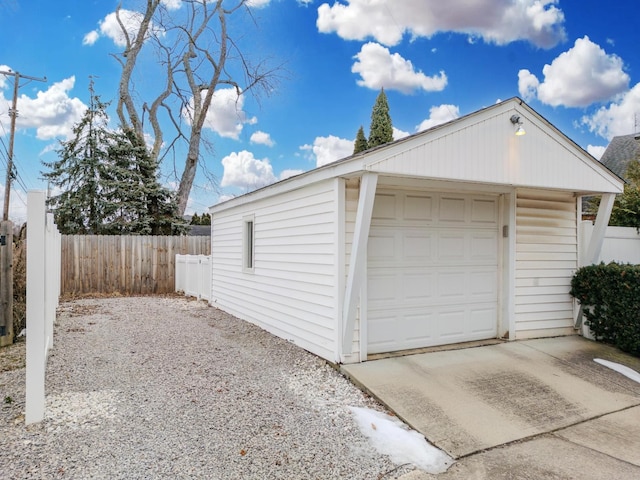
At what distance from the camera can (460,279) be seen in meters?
5.63

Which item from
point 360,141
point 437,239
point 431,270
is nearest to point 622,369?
point 431,270

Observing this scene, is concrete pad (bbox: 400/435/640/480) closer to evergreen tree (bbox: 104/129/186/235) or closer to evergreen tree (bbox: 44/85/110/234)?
evergreen tree (bbox: 104/129/186/235)

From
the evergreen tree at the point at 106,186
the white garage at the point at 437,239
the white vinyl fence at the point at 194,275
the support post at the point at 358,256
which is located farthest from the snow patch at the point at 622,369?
the evergreen tree at the point at 106,186

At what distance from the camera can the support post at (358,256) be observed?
4.20m

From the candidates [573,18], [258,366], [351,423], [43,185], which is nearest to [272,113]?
[43,185]

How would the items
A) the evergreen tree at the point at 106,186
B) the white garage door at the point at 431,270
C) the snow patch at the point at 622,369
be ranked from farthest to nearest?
1. the evergreen tree at the point at 106,186
2. the white garage door at the point at 431,270
3. the snow patch at the point at 622,369

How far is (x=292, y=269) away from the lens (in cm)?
595

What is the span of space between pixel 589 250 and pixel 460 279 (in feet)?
7.32

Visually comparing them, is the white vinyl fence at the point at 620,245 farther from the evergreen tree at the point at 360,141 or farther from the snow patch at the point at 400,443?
the evergreen tree at the point at 360,141

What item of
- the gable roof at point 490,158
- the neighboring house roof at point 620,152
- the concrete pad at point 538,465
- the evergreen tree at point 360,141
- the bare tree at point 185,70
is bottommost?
the concrete pad at point 538,465

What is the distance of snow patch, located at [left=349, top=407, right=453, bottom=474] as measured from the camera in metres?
2.77

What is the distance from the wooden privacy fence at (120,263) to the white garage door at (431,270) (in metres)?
9.03

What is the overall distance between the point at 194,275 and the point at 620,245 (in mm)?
9790

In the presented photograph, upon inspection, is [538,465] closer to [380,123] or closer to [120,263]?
[120,263]
